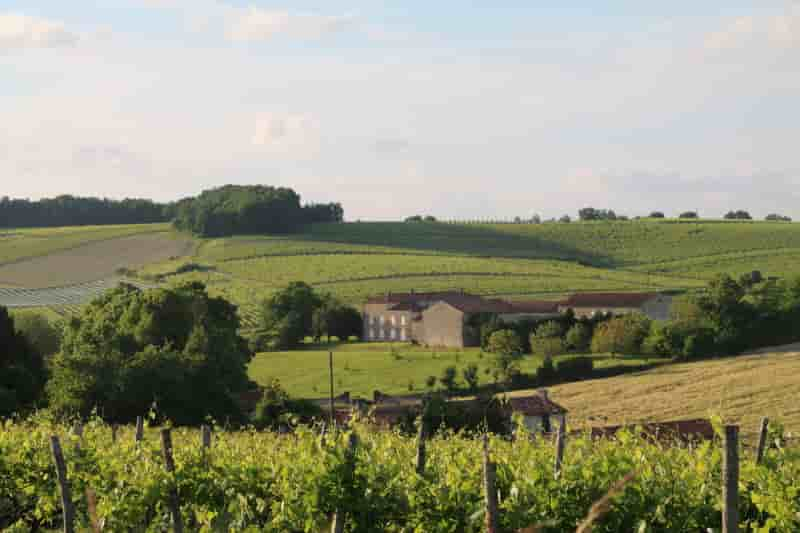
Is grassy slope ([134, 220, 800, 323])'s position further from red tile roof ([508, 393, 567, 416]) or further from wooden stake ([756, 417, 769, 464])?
wooden stake ([756, 417, 769, 464])

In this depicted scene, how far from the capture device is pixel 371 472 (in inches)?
434

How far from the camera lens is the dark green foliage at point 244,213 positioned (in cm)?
11875

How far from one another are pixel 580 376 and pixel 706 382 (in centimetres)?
720

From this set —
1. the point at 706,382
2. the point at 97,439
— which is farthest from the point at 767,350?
the point at 97,439

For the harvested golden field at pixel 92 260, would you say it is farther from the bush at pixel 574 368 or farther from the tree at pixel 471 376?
the bush at pixel 574 368

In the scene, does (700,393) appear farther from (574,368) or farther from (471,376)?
(471,376)

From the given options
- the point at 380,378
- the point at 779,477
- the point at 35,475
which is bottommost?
the point at 380,378

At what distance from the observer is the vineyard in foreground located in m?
9.84

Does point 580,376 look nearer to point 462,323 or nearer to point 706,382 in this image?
point 706,382

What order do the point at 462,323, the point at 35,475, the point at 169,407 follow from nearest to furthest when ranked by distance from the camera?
the point at 35,475 < the point at 169,407 < the point at 462,323

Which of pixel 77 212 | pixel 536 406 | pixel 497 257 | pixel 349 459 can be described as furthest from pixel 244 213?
pixel 349 459

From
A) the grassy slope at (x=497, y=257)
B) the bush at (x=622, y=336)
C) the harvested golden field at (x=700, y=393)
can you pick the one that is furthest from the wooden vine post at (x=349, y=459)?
the grassy slope at (x=497, y=257)

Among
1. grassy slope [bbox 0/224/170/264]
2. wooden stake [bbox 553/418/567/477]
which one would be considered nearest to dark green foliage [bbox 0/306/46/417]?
wooden stake [bbox 553/418/567/477]

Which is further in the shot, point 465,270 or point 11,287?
point 465,270
